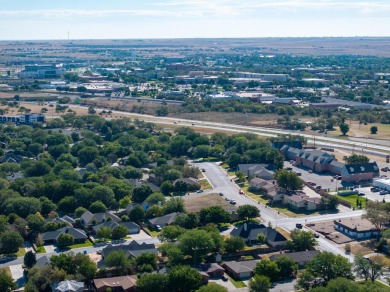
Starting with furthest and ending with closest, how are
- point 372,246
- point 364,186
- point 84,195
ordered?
point 364,186, point 84,195, point 372,246

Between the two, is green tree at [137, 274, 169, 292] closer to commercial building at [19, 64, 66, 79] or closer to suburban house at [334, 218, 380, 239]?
suburban house at [334, 218, 380, 239]

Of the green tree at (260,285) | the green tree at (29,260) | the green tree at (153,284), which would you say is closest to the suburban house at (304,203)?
the green tree at (260,285)

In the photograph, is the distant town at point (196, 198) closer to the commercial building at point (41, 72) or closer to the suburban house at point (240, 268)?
the suburban house at point (240, 268)

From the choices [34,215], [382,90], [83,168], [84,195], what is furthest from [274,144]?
[382,90]

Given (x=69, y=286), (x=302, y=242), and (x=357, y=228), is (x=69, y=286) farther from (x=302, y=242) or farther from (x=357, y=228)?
(x=357, y=228)

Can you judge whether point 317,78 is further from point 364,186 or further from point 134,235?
point 134,235

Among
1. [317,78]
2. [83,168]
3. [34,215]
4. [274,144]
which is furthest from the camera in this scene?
[317,78]

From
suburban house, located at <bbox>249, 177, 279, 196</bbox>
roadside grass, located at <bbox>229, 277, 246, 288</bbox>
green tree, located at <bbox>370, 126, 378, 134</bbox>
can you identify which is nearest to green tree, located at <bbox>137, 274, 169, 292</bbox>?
roadside grass, located at <bbox>229, 277, 246, 288</bbox>
